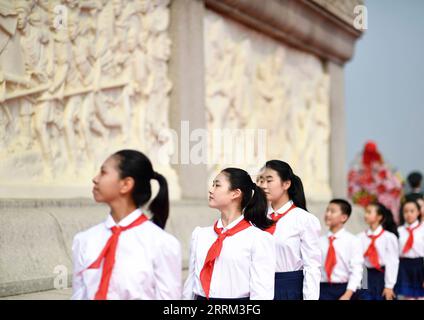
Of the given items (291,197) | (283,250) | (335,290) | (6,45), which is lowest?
(335,290)

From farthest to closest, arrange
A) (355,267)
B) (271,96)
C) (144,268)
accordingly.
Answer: (271,96), (355,267), (144,268)

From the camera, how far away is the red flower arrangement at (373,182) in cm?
1410

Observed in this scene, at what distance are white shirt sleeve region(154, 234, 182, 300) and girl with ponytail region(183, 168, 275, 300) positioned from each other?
0.72 metres

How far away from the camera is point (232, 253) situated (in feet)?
12.3

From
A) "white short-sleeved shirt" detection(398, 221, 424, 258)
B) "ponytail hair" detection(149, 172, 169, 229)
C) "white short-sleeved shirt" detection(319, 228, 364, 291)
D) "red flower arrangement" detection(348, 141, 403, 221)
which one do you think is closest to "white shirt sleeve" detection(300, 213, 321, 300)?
"ponytail hair" detection(149, 172, 169, 229)

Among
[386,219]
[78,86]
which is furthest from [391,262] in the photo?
[78,86]

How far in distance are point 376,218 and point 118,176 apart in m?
4.88

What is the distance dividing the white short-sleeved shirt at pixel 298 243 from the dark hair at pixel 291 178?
12 centimetres

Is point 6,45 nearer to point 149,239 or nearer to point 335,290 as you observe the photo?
point 335,290

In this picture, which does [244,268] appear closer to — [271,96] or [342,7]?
[271,96]

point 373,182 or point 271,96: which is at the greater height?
point 271,96

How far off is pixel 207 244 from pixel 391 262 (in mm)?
3784

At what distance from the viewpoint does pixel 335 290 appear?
21.1 feet
